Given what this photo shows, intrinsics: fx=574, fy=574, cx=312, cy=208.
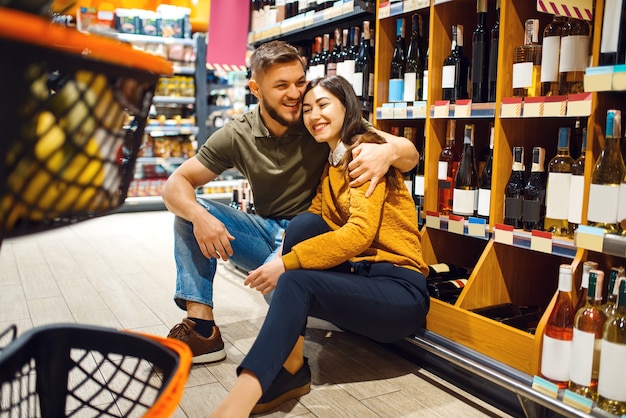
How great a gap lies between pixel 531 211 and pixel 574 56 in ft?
1.88

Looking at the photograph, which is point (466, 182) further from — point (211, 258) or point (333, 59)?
point (333, 59)

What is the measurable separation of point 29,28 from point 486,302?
2087mm

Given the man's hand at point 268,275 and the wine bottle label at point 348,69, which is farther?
the wine bottle label at point 348,69

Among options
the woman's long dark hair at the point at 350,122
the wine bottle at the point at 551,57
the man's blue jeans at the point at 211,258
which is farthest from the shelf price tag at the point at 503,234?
the man's blue jeans at the point at 211,258

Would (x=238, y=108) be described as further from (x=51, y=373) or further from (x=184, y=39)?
(x=51, y=373)

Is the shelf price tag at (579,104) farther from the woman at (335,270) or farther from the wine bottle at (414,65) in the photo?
the wine bottle at (414,65)

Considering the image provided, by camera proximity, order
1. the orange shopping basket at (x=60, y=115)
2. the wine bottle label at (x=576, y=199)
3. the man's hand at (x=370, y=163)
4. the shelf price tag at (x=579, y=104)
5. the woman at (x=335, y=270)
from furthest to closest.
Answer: the man's hand at (x=370, y=163) → the wine bottle label at (x=576, y=199) → the shelf price tag at (x=579, y=104) → the woman at (x=335, y=270) → the orange shopping basket at (x=60, y=115)

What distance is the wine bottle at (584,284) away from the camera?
1740 mm

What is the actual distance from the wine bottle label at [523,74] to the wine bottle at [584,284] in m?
0.71

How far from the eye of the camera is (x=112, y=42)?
70 centimetres

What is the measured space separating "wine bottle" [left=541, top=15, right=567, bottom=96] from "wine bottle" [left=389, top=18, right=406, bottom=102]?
82 centimetres

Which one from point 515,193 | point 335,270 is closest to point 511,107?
point 515,193

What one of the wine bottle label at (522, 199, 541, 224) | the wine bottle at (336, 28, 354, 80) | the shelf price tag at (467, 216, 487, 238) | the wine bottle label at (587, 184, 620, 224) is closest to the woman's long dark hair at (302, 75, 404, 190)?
the shelf price tag at (467, 216, 487, 238)

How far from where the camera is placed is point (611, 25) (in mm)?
1747
